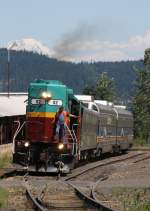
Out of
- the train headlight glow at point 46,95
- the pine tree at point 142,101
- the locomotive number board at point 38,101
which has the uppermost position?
the train headlight glow at point 46,95

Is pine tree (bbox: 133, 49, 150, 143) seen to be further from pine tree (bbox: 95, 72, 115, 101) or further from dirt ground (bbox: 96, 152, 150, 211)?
dirt ground (bbox: 96, 152, 150, 211)

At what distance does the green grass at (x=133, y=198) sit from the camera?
45.0 feet

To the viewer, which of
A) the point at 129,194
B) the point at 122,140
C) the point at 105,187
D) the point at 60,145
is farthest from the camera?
the point at 122,140

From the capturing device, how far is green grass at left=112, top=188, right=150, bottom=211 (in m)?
13.7

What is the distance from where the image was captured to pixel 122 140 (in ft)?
147

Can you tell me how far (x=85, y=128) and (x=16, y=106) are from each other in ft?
66.8

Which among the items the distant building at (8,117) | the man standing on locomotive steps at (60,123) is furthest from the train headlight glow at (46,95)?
the distant building at (8,117)

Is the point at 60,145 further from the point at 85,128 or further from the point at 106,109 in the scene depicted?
the point at 106,109

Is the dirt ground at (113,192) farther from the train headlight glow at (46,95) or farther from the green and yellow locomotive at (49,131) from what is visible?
the train headlight glow at (46,95)

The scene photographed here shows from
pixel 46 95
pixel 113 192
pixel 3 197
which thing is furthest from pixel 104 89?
pixel 3 197

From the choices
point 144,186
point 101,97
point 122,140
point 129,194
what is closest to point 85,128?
point 144,186

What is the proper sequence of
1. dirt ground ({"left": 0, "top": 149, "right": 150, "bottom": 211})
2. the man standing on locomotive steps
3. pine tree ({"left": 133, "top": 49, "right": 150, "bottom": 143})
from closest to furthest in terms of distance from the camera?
dirt ground ({"left": 0, "top": 149, "right": 150, "bottom": 211}) < the man standing on locomotive steps < pine tree ({"left": 133, "top": 49, "right": 150, "bottom": 143})

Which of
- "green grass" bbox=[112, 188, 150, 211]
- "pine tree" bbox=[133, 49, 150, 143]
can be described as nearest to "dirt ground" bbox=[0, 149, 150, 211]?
"green grass" bbox=[112, 188, 150, 211]

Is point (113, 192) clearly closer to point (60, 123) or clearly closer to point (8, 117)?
point (60, 123)
